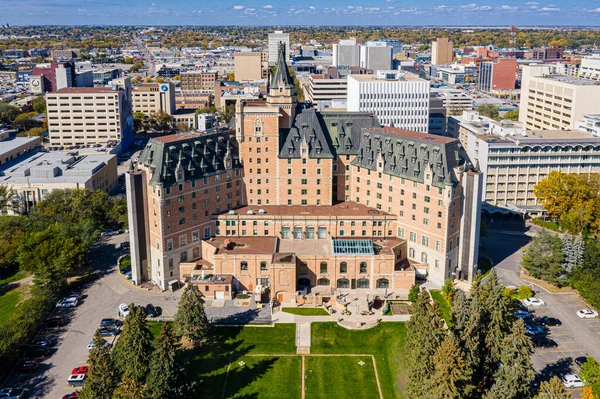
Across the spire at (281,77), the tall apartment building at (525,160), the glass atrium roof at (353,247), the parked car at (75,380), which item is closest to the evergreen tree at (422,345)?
the glass atrium roof at (353,247)

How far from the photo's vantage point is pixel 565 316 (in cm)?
10825

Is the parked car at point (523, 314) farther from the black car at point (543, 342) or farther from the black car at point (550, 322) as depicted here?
the black car at point (543, 342)

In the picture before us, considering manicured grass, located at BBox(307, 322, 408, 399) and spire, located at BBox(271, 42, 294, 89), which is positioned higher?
spire, located at BBox(271, 42, 294, 89)

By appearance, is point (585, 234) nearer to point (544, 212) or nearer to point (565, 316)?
point (544, 212)

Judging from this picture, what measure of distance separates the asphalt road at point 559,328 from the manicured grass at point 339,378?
25.7m

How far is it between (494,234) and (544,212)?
20.0 meters

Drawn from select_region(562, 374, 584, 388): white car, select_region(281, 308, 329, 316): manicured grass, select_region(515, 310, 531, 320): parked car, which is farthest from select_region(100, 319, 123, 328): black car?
select_region(562, 374, 584, 388): white car

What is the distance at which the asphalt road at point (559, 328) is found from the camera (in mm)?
92688

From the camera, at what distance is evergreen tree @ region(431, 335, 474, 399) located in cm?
7394

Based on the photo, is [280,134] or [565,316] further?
[280,134]

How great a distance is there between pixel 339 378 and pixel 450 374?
2222 cm

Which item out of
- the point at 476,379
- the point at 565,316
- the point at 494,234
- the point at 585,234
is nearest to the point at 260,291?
the point at 476,379

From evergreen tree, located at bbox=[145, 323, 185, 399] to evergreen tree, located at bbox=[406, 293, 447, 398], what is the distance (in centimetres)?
3180

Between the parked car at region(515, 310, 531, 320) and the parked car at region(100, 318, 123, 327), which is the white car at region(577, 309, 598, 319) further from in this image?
the parked car at region(100, 318, 123, 327)
